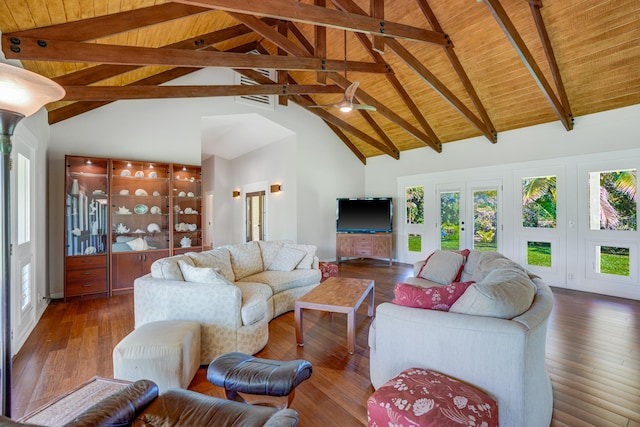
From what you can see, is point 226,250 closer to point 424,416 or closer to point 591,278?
point 424,416

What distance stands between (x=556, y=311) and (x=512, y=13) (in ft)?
13.3

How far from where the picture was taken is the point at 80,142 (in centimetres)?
480

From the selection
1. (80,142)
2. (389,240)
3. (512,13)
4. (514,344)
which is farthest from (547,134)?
(80,142)

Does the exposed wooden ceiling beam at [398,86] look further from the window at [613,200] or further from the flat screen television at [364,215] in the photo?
the window at [613,200]

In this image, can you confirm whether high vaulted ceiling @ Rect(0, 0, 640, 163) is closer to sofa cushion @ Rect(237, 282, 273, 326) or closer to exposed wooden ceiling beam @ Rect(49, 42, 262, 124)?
exposed wooden ceiling beam @ Rect(49, 42, 262, 124)

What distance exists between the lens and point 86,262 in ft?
14.8

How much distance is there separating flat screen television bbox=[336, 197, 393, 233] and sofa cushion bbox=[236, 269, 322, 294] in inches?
137

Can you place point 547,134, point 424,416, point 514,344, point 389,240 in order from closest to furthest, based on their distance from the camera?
point 424,416 < point 514,344 < point 547,134 < point 389,240

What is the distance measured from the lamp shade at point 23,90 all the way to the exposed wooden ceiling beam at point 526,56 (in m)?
4.03

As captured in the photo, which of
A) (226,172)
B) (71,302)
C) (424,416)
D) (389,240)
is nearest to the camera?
(424,416)

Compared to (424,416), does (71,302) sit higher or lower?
lower

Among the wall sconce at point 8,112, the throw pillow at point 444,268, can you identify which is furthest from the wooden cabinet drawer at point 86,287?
the throw pillow at point 444,268

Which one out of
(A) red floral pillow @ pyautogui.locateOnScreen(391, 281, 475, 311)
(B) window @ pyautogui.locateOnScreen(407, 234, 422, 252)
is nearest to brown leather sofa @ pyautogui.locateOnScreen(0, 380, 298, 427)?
(A) red floral pillow @ pyautogui.locateOnScreen(391, 281, 475, 311)

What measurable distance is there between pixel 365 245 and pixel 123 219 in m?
5.30
